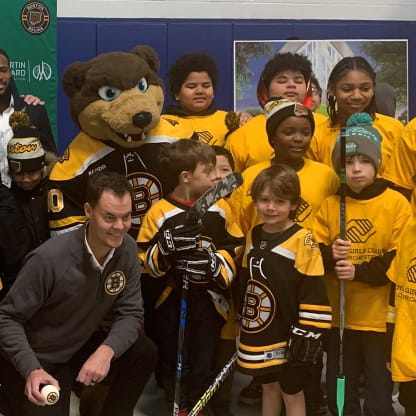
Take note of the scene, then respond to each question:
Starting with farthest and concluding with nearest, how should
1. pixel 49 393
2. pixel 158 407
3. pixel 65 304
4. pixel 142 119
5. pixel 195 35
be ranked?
pixel 195 35 < pixel 158 407 < pixel 142 119 < pixel 65 304 < pixel 49 393

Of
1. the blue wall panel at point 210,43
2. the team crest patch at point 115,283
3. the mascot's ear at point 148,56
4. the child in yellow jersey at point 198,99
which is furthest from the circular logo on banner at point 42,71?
the team crest patch at point 115,283

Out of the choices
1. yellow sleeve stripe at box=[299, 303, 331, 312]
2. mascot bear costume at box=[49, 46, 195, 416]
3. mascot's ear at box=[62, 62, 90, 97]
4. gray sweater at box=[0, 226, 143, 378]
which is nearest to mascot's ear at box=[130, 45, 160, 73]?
mascot bear costume at box=[49, 46, 195, 416]

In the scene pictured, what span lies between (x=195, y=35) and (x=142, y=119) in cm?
203

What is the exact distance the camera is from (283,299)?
2.45 m

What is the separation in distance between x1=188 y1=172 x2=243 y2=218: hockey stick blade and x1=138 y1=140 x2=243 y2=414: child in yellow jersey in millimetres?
166

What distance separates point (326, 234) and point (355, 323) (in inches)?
13.8

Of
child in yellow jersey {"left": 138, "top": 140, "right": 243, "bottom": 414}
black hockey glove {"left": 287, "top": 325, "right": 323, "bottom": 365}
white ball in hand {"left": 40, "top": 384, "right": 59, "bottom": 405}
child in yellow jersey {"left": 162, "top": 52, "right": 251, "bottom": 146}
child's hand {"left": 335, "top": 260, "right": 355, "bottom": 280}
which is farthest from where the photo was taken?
child in yellow jersey {"left": 162, "top": 52, "right": 251, "bottom": 146}

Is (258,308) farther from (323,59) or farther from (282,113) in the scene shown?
(323,59)

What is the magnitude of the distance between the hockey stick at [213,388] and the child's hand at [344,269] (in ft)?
1.66

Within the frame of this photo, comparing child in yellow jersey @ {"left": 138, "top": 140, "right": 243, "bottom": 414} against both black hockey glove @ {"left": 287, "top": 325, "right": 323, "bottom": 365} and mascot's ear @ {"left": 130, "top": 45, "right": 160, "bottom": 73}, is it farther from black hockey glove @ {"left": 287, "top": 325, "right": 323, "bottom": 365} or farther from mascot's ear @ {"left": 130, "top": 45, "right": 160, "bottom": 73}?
mascot's ear @ {"left": 130, "top": 45, "right": 160, "bottom": 73}

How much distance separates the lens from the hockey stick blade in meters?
2.42

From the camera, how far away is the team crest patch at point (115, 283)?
243 cm

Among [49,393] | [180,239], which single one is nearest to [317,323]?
[180,239]

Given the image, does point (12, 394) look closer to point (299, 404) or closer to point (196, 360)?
point (196, 360)
